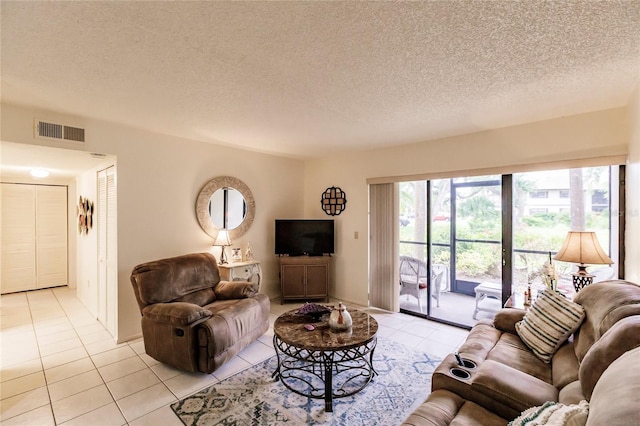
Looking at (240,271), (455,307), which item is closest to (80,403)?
(240,271)

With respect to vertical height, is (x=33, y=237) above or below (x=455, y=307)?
above

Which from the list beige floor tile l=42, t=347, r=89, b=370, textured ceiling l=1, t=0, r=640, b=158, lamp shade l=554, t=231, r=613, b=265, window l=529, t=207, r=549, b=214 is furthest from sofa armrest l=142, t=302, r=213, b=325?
window l=529, t=207, r=549, b=214

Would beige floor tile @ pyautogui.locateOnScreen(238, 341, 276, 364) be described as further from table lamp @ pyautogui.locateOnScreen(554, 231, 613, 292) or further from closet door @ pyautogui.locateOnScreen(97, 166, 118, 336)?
table lamp @ pyautogui.locateOnScreen(554, 231, 613, 292)

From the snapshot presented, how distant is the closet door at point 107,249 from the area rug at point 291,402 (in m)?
1.93

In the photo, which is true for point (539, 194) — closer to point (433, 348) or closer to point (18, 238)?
point (433, 348)

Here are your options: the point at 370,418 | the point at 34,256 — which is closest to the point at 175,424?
the point at 370,418

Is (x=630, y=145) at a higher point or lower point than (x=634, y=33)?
lower

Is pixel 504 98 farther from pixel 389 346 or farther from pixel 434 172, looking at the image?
pixel 389 346

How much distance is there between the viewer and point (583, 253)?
8.41 ft

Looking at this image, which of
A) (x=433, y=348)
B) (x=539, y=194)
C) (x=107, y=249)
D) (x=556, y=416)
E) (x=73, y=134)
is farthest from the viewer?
(x=107, y=249)

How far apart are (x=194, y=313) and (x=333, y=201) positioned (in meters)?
3.06

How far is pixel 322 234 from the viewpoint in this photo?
4918mm

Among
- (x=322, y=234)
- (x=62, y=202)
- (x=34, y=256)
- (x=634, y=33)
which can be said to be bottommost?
(x=34, y=256)

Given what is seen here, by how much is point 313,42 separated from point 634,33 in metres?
1.84
